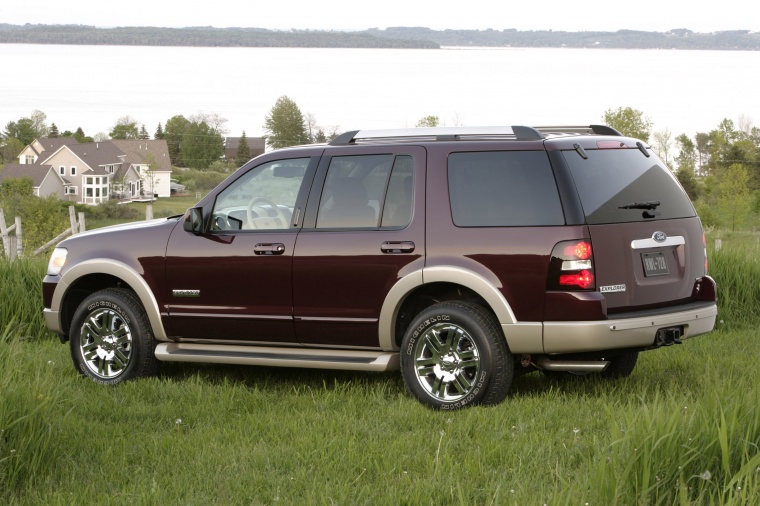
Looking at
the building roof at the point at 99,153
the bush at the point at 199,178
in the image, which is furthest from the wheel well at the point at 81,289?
the building roof at the point at 99,153

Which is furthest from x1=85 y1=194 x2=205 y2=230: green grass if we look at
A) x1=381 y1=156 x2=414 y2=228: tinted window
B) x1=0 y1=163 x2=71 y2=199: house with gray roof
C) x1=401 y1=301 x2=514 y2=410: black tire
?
x1=401 y1=301 x2=514 y2=410: black tire

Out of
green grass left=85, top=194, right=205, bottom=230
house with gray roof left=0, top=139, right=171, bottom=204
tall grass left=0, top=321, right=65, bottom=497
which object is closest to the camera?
tall grass left=0, top=321, right=65, bottom=497

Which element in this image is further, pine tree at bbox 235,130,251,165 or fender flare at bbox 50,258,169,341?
pine tree at bbox 235,130,251,165

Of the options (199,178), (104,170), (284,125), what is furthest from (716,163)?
(104,170)

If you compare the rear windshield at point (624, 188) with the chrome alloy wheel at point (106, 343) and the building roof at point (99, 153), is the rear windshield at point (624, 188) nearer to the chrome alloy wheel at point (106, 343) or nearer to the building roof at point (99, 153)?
the chrome alloy wheel at point (106, 343)

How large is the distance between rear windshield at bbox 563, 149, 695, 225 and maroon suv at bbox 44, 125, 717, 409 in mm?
13

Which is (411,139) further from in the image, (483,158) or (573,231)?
(573,231)

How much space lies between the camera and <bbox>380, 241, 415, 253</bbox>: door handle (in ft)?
24.0

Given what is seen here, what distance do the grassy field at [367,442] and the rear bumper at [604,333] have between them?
37cm

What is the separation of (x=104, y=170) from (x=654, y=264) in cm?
12466

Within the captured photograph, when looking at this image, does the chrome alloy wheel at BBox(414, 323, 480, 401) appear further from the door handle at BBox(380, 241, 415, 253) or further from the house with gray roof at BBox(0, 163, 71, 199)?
the house with gray roof at BBox(0, 163, 71, 199)

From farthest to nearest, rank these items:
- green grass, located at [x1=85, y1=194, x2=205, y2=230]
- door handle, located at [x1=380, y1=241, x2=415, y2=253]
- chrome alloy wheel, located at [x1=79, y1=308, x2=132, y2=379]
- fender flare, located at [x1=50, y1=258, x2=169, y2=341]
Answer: green grass, located at [x1=85, y1=194, x2=205, y2=230]
chrome alloy wheel, located at [x1=79, y1=308, x2=132, y2=379]
fender flare, located at [x1=50, y1=258, x2=169, y2=341]
door handle, located at [x1=380, y1=241, x2=415, y2=253]

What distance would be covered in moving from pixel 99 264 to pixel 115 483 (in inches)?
121

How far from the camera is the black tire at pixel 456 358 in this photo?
704 centimetres
